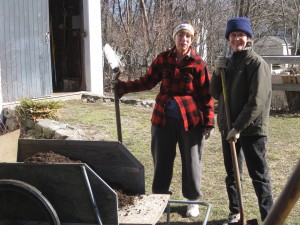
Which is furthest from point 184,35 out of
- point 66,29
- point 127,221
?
point 66,29

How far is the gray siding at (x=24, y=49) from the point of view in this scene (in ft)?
28.8

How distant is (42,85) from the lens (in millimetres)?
9602

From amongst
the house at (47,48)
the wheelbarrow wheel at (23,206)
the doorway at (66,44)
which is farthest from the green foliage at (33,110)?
the wheelbarrow wheel at (23,206)

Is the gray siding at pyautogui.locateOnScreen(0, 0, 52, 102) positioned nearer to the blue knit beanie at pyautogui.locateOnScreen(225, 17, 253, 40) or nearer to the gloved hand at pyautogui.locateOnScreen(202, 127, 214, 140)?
the gloved hand at pyautogui.locateOnScreen(202, 127, 214, 140)

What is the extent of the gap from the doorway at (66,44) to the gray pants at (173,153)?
7.14 meters

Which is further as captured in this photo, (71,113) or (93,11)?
(93,11)

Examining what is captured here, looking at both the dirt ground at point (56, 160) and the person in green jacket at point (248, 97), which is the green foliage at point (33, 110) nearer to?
the person in green jacket at point (248, 97)

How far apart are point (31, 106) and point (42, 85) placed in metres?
2.04

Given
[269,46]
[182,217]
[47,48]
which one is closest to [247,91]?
[182,217]

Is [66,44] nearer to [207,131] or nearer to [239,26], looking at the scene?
[207,131]

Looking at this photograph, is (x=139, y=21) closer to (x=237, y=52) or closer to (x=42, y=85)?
(x=42, y=85)

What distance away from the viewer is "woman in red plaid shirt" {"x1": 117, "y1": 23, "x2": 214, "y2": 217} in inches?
151

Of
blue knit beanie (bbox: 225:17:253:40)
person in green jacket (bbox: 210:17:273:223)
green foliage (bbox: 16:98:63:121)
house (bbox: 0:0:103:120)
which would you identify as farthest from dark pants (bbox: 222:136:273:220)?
house (bbox: 0:0:103:120)

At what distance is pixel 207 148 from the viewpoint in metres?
6.89
